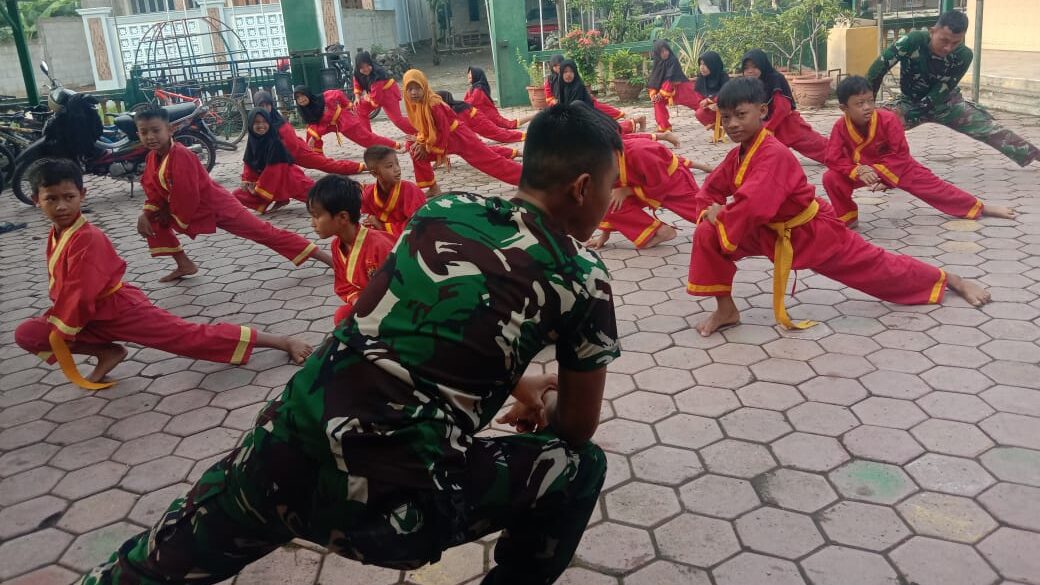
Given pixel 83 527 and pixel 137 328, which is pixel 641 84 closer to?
pixel 137 328

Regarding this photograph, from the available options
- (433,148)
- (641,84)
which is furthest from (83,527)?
(641,84)

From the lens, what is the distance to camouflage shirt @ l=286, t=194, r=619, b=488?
144 centimetres

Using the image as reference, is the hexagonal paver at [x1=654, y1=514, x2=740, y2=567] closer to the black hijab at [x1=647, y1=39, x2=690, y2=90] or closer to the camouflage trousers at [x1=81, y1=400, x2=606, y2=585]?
the camouflage trousers at [x1=81, y1=400, x2=606, y2=585]

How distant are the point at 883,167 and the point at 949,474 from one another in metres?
2.96

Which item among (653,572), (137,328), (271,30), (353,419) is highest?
(271,30)

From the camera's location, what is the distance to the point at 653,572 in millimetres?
2281

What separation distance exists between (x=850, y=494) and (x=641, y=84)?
1045 cm

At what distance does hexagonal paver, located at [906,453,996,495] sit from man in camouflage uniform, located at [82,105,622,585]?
59.2 inches

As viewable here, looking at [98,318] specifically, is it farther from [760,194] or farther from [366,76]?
[366,76]

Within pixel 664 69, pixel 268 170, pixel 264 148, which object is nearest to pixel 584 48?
pixel 664 69

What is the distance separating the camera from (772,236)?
12.5ft

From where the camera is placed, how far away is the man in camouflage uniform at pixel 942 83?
5902 mm

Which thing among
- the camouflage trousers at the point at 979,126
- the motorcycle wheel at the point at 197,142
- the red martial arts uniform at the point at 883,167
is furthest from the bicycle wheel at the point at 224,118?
the camouflage trousers at the point at 979,126

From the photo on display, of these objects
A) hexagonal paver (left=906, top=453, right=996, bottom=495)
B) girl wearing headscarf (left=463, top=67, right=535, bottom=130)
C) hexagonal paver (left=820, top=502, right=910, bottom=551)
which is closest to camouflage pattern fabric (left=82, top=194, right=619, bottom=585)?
hexagonal paver (left=820, top=502, right=910, bottom=551)
